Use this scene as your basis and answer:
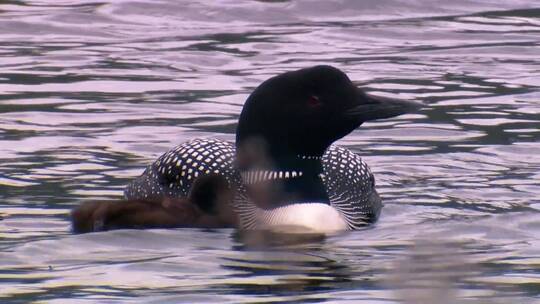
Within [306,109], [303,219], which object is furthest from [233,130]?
[303,219]

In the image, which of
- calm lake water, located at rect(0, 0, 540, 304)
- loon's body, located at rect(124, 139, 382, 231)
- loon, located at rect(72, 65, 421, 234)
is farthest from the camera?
loon's body, located at rect(124, 139, 382, 231)

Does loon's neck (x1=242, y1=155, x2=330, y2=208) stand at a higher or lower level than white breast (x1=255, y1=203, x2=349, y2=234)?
higher

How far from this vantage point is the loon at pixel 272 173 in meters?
6.86

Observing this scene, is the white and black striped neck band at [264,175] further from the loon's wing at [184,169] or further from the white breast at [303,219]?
the white breast at [303,219]

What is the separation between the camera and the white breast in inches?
272

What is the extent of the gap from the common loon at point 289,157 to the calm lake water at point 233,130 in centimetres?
19

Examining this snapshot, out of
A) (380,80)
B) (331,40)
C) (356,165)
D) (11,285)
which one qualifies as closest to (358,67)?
(380,80)

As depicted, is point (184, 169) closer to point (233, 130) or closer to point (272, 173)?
point (272, 173)

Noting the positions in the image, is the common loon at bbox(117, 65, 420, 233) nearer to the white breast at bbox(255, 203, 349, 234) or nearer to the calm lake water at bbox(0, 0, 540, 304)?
the white breast at bbox(255, 203, 349, 234)

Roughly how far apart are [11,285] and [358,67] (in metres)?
7.14

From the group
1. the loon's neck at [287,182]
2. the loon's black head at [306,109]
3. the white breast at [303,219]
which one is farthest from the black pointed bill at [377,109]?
the white breast at [303,219]

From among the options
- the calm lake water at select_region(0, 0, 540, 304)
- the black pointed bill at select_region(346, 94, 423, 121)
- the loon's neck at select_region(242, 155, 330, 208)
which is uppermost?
the black pointed bill at select_region(346, 94, 423, 121)

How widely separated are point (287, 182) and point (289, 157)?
12 centimetres

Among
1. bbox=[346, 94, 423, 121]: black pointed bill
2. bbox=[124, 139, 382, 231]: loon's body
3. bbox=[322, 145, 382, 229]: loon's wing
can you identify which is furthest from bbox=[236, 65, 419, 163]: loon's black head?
bbox=[322, 145, 382, 229]: loon's wing
